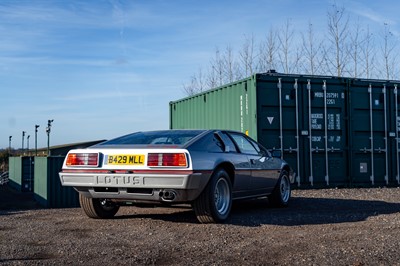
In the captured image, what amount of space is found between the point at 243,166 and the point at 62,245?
10.6ft

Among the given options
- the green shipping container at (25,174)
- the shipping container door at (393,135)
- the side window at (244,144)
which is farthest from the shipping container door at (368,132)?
the green shipping container at (25,174)

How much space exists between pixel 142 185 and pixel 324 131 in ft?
24.7

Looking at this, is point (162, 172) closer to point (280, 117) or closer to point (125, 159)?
point (125, 159)

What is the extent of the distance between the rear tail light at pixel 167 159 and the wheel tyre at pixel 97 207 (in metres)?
1.27

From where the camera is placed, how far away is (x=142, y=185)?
21.6 feet

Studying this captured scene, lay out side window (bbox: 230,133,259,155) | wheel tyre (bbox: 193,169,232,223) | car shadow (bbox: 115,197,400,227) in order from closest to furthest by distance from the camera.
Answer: wheel tyre (bbox: 193,169,232,223), car shadow (bbox: 115,197,400,227), side window (bbox: 230,133,259,155)

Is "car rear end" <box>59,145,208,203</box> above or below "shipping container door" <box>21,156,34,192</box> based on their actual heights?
above

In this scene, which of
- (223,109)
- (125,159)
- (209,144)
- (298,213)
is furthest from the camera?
(223,109)

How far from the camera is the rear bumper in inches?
256

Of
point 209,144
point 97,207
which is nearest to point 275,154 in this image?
point 209,144

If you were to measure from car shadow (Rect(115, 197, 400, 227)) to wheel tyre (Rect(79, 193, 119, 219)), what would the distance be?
0.21 metres

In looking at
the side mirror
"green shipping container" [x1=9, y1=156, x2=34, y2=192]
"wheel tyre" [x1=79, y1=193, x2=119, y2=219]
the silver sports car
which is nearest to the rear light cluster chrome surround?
the silver sports car

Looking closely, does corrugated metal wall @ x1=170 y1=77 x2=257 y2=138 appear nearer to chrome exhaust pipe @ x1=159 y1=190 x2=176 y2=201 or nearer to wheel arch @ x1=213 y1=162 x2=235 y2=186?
wheel arch @ x1=213 y1=162 x2=235 y2=186

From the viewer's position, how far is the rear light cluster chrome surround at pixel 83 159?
6.94 m
